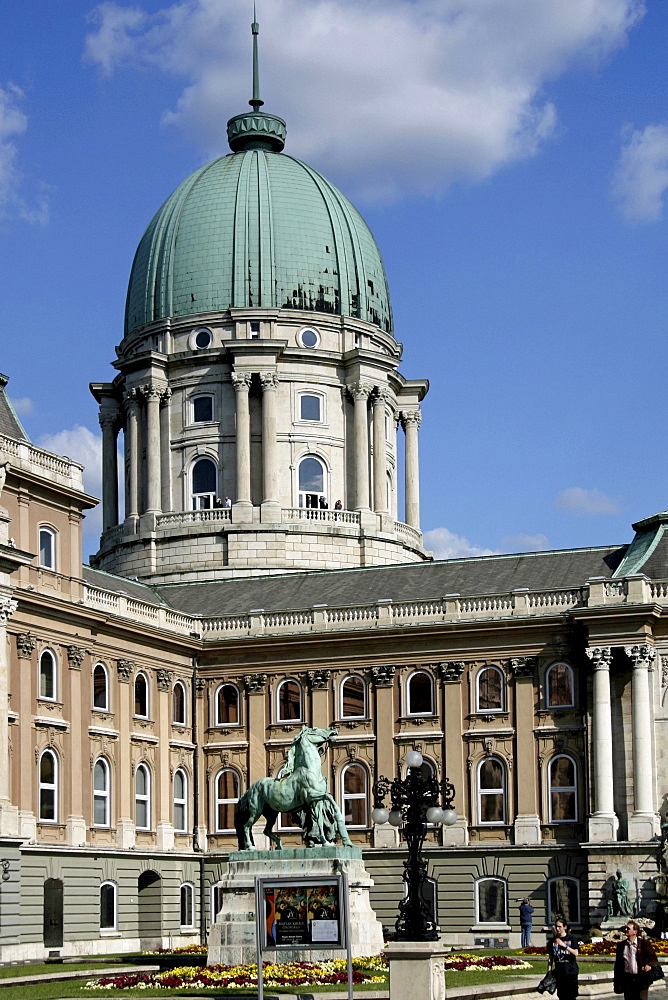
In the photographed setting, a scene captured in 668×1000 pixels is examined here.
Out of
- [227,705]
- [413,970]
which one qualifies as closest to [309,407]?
[227,705]

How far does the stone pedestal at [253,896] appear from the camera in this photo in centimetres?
5088

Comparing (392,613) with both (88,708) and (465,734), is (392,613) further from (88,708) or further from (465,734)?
(88,708)

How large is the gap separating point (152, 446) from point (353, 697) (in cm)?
2323

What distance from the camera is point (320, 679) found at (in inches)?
3169

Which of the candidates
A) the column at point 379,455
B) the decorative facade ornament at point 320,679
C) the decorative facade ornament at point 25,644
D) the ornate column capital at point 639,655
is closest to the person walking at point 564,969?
the decorative facade ornament at point 25,644

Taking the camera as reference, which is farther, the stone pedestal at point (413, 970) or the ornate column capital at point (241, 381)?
the ornate column capital at point (241, 381)

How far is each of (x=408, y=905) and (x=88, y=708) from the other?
33563mm

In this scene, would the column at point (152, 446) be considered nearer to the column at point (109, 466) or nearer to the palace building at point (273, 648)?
the palace building at point (273, 648)

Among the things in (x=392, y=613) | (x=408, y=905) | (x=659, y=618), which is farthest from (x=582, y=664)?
(x=408, y=905)

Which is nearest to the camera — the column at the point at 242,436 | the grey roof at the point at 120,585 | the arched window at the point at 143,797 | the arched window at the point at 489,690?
the arched window at the point at 143,797

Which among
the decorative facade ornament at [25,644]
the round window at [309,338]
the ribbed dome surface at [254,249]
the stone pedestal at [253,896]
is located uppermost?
the ribbed dome surface at [254,249]

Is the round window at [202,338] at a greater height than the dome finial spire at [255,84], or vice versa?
the dome finial spire at [255,84]

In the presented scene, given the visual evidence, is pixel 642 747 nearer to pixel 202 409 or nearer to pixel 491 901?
pixel 491 901

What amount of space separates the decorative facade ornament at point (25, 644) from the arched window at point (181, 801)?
14234 mm
